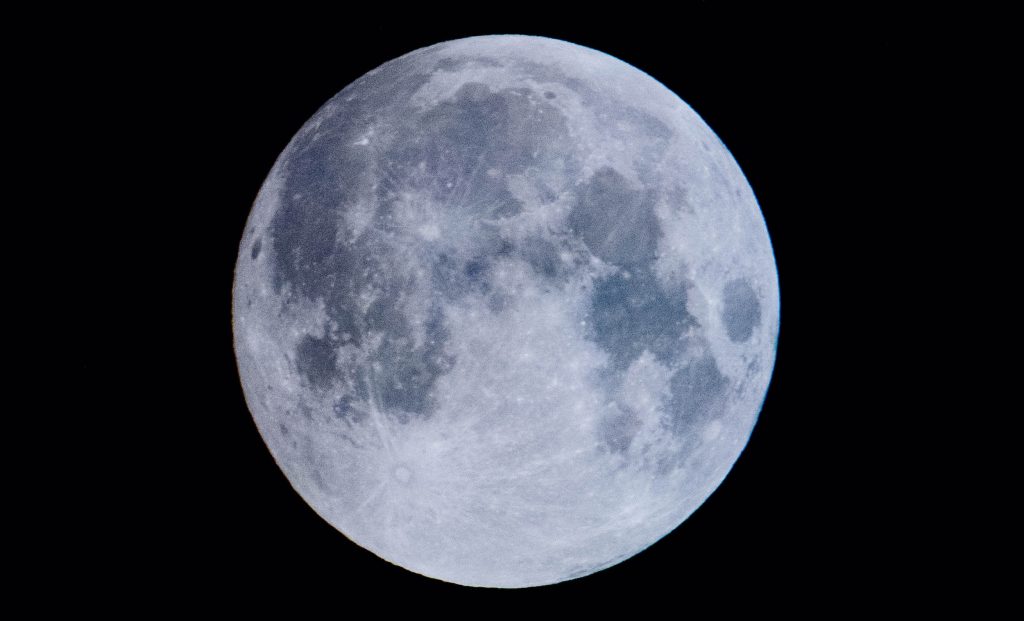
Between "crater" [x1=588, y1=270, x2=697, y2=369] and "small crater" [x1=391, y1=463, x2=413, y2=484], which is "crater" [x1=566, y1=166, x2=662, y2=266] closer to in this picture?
"crater" [x1=588, y1=270, x2=697, y2=369]

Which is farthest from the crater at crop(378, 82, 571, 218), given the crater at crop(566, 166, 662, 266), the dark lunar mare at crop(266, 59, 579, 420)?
the crater at crop(566, 166, 662, 266)

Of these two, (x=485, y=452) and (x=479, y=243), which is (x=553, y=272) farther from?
(x=485, y=452)

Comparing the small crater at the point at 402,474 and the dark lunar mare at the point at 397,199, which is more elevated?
the dark lunar mare at the point at 397,199

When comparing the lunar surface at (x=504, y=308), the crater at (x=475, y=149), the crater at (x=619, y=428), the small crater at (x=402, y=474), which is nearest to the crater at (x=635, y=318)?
the lunar surface at (x=504, y=308)

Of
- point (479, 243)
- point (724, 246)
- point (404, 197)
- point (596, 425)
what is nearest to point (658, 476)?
point (596, 425)

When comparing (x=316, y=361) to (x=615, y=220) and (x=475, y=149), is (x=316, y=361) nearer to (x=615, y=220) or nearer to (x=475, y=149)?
(x=475, y=149)

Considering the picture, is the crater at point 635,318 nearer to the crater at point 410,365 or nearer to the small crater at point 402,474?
the crater at point 410,365

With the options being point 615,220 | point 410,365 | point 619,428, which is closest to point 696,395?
point 619,428
